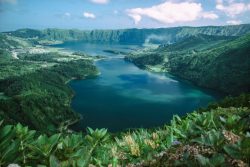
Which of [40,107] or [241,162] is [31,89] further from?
[241,162]

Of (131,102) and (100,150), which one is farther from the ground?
(100,150)

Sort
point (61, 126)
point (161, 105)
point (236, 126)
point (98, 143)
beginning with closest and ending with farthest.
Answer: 1. point (236, 126)
2. point (98, 143)
3. point (61, 126)
4. point (161, 105)

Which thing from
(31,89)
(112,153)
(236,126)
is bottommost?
(31,89)

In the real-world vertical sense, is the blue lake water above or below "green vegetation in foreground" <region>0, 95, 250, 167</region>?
below

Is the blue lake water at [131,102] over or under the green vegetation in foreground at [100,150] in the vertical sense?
under

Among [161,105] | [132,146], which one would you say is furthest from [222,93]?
[132,146]

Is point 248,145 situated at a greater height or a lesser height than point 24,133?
greater

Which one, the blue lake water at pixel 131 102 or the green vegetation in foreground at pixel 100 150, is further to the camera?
the blue lake water at pixel 131 102

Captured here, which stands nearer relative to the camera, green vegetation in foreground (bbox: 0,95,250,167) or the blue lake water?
green vegetation in foreground (bbox: 0,95,250,167)

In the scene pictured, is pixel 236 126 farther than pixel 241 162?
Yes

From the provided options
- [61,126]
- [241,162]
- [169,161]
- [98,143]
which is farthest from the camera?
[61,126]

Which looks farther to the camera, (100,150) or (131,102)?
(131,102)
